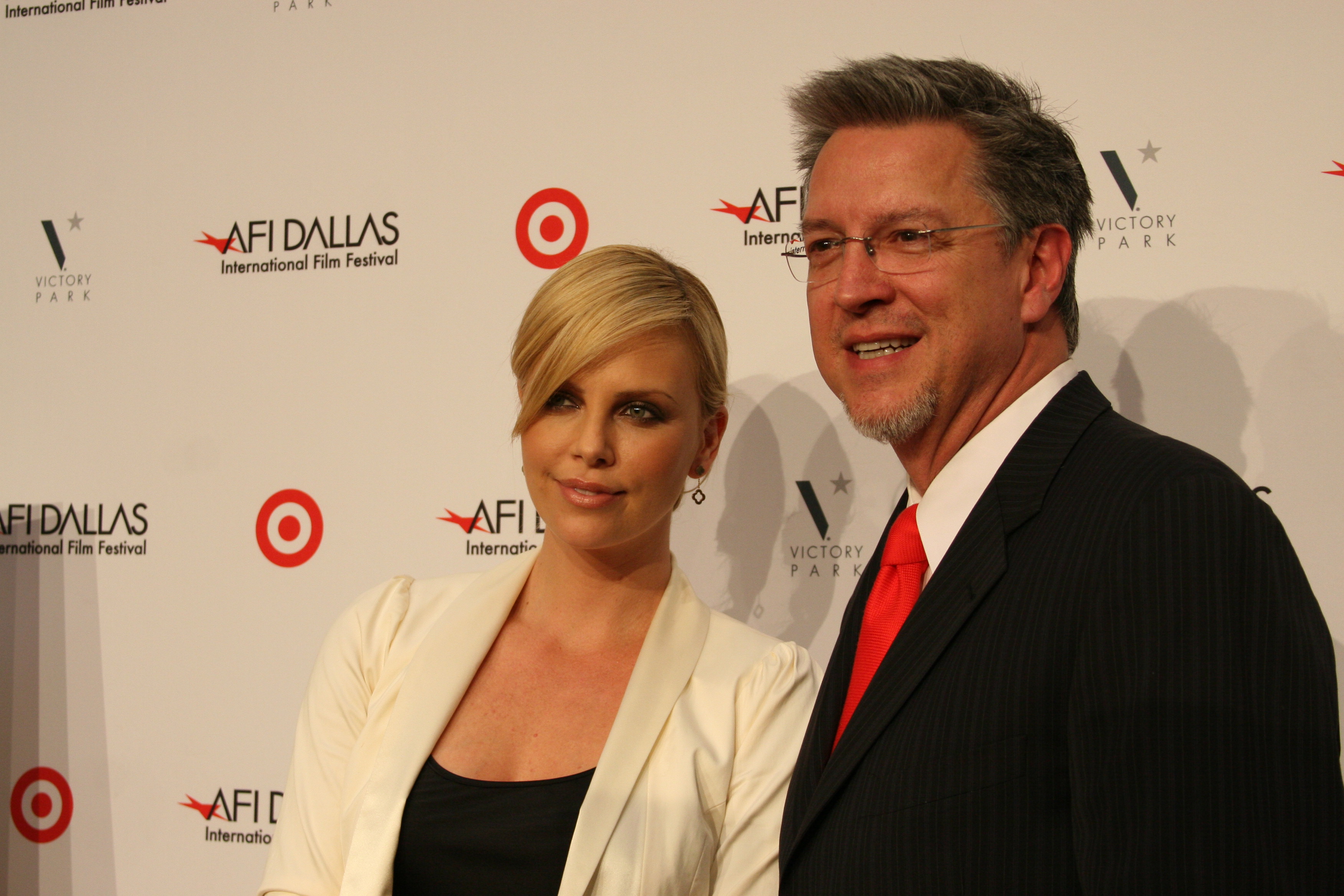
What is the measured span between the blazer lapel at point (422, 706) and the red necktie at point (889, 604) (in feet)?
2.19

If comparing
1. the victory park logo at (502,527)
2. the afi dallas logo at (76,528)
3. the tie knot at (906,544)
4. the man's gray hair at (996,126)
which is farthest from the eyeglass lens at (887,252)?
the afi dallas logo at (76,528)

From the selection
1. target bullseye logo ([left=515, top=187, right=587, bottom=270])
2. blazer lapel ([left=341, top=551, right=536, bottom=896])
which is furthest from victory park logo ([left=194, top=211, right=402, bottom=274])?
blazer lapel ([left=341, top=551, right=536, bottom=896])

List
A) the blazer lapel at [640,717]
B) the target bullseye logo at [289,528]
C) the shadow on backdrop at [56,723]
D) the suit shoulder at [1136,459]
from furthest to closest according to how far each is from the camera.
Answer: the shadow on backdrop at [56,723] < the target bullseye logo at [289,528] < the blazer lapel at [640,717] < the suit shoulder at [1136,459]

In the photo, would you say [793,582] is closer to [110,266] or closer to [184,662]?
[184,662]

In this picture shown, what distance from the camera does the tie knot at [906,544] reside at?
1531mm

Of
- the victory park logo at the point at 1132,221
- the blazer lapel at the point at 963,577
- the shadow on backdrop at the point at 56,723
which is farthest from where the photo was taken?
the shadow on backdrop at the point at 56,723

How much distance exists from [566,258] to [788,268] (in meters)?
0.55

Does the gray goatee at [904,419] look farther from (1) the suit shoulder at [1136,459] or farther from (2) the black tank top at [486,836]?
(2) the black tank top at [486,836]

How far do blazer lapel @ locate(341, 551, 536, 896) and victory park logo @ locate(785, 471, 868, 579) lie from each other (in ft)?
2.36

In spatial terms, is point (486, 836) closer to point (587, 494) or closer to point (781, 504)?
point (587, 494)

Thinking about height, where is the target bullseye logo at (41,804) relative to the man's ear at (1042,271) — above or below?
below

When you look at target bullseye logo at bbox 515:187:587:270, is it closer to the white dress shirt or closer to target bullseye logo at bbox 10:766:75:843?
the white dress shirt

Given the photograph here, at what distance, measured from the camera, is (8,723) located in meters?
2.95

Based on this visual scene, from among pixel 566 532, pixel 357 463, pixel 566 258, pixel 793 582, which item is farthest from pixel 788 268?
pixel 357 463
